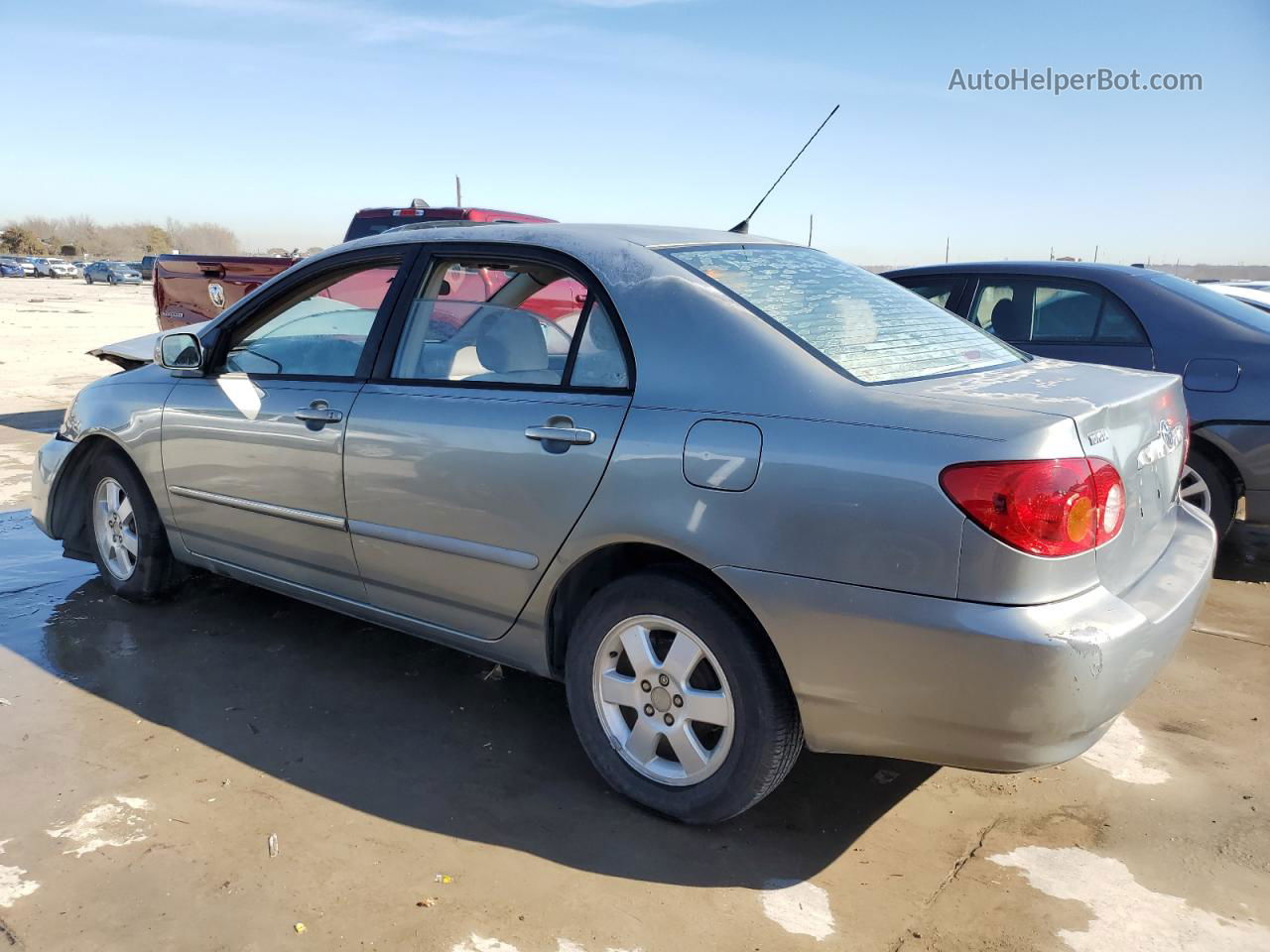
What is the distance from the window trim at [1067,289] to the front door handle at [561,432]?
9.78 ft

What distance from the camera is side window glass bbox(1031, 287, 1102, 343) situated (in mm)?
5445

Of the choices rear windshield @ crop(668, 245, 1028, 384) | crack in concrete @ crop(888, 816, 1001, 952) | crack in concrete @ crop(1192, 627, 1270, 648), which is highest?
rear windshield @ crop(668, 245, 1028, 384)

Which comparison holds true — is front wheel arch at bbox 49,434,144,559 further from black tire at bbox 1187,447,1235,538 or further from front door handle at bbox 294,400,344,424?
black tire at bbox 1187,447,1235,538

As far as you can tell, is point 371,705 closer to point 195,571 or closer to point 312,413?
point 312,413

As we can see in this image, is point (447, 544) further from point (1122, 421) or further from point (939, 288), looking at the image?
point (939, 288)

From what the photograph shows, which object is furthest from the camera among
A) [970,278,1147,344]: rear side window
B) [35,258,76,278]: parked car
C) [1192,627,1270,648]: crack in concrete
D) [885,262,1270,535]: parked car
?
[35,258,76,278]: parked car

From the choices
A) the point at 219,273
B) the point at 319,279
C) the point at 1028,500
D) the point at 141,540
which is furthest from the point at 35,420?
the point at 1028,500

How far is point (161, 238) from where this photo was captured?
99.2 m

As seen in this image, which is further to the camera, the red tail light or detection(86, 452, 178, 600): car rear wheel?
detection(86, 452, 178, 600): car rear wheel

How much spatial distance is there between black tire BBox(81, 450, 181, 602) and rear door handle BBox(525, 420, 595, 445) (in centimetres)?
228

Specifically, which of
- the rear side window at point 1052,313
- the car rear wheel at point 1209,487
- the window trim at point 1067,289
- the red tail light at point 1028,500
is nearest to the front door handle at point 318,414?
the red tail light at point 1028,500

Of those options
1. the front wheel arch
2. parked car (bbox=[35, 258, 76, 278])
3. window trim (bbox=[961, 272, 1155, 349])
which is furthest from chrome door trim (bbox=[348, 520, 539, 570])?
parked car (bbox=[35, 258, 76, 278])

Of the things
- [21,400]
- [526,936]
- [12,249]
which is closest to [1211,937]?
[526,936]

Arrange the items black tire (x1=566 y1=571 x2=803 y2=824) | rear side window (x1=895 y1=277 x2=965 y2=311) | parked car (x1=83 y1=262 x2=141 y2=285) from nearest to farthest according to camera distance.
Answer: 1. black tire (x1=566 y1=571 x2=803 y2=824)
2. rear side window (x1=895 y1=277 x2=965 y2=311)
3. parked car (x1=83 y1=262 x2=141 y2=285)
